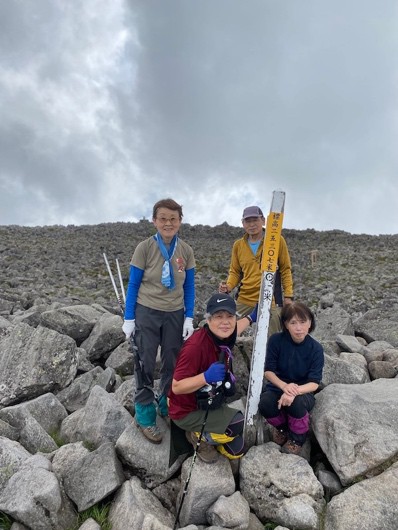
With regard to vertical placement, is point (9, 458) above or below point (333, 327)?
below

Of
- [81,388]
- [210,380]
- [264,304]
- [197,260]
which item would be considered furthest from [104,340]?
[197,260]

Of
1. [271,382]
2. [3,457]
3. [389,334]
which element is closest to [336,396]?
[271,382]

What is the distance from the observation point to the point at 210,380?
5137 mm

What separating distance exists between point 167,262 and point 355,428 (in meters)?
3.64

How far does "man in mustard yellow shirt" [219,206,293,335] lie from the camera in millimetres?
7316

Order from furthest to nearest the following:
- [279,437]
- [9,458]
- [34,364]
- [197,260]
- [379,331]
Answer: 1. [197,260]
2. [379,331]
3. [34,364]
4. [279,437]
5. [9,458]

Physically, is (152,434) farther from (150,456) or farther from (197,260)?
(197,260)

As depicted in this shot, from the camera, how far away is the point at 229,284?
7730mm

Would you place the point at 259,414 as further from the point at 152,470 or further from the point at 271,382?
the point at 152,470

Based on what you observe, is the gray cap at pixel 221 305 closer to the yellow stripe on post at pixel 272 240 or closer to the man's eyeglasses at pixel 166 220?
the yellow stripe on post at pixel 272 240

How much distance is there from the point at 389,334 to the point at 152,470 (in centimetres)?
1000

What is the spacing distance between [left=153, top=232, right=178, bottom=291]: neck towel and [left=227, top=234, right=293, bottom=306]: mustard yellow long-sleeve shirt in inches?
66.8

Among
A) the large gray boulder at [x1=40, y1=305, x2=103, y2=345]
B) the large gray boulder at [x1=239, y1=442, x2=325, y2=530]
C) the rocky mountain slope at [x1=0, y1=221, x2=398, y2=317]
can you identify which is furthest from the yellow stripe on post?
the rocky mountain slope at [x1=0, y1=221, x2=398, y2=317]

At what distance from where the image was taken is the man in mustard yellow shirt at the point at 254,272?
7.32 metres
